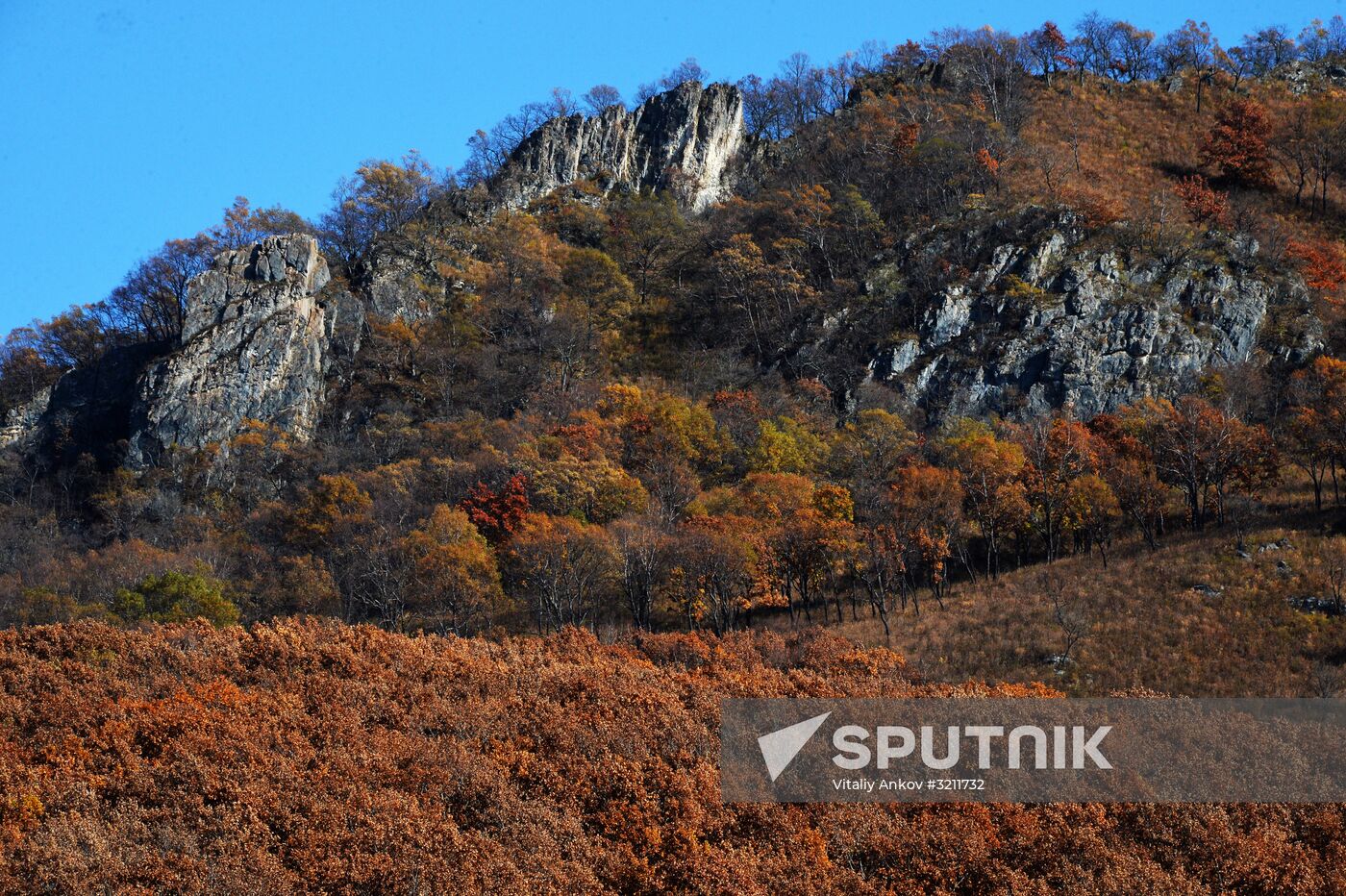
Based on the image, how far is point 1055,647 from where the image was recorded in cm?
4406

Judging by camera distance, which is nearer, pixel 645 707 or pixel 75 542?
pixel 645 707

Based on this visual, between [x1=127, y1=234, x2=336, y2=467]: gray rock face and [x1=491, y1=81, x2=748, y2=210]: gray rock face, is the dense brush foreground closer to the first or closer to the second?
[x1=127, y1=234, x2=336, y2=467]: gray rock face

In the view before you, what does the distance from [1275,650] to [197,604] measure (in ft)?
147

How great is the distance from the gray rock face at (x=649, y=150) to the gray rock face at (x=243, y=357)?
101ft

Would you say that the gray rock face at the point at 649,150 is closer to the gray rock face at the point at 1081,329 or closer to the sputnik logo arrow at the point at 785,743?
the gray rock face at the point at 1081,329

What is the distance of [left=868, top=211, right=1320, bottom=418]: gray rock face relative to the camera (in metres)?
77.1

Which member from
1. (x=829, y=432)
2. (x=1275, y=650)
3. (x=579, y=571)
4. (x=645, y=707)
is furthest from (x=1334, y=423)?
(x=645, y=707)

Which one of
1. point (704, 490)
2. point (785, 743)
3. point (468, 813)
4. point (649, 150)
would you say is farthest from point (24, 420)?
point (785, 743)

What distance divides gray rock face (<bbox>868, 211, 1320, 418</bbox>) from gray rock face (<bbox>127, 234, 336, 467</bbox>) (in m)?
46.4

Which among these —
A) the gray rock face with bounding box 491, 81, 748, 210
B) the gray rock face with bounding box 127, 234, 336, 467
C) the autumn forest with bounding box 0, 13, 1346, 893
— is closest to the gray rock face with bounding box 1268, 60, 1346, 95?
the autumn forest with bounding box 0, 13, 1346, 893

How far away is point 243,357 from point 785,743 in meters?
73.9

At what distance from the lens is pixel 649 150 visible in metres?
121

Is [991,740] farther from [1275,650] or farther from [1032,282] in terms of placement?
[1032,282]

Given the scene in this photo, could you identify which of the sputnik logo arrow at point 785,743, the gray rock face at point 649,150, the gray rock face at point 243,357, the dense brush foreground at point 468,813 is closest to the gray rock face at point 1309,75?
the gray rock face at point 649,150
